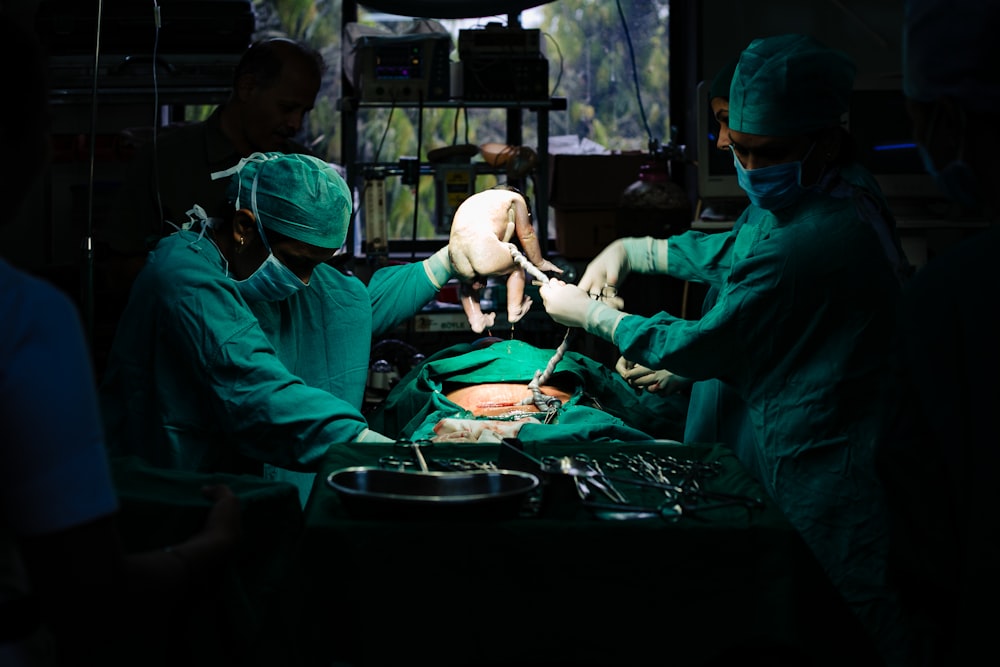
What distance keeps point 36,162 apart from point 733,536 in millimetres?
1130

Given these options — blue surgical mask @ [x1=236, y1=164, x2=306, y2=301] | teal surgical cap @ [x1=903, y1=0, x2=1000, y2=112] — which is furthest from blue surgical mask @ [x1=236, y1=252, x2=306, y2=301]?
teal surgical cap @ [x1=903, y1=0, x2=1000, y2=112]

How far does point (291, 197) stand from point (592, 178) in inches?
120

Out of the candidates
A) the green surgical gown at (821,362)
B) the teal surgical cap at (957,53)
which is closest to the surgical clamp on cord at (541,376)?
the green surgical gown at (821,362)

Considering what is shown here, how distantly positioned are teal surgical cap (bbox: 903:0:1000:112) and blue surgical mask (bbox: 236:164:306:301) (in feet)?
4.80

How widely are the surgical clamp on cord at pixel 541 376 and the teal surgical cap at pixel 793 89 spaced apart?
744 mm

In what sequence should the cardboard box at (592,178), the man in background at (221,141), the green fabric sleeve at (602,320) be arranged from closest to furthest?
the green fabric sleeve at (602,320) → the man in background at (221,141) → the cardboard box at (592,178)

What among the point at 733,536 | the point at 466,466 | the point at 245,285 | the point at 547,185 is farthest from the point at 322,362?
the point at 547,185

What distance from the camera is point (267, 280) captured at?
7.88 ft

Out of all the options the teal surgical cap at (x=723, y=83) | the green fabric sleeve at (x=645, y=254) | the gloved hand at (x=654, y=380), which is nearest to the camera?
the teal surgical cap at (x=723, y=83)

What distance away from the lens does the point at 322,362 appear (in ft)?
8.96

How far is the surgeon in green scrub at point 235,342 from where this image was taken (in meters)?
2.14

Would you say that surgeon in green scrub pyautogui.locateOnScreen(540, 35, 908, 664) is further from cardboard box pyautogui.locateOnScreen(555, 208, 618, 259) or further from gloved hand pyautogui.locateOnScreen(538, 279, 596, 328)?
cardboard box pyautogui.locateOnScreen(555, 208, 618, 259)

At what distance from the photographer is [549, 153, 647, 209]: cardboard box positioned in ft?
17.0

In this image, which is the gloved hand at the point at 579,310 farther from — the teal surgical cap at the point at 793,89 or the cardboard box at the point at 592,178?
the cardboard box at the point at 592,178
